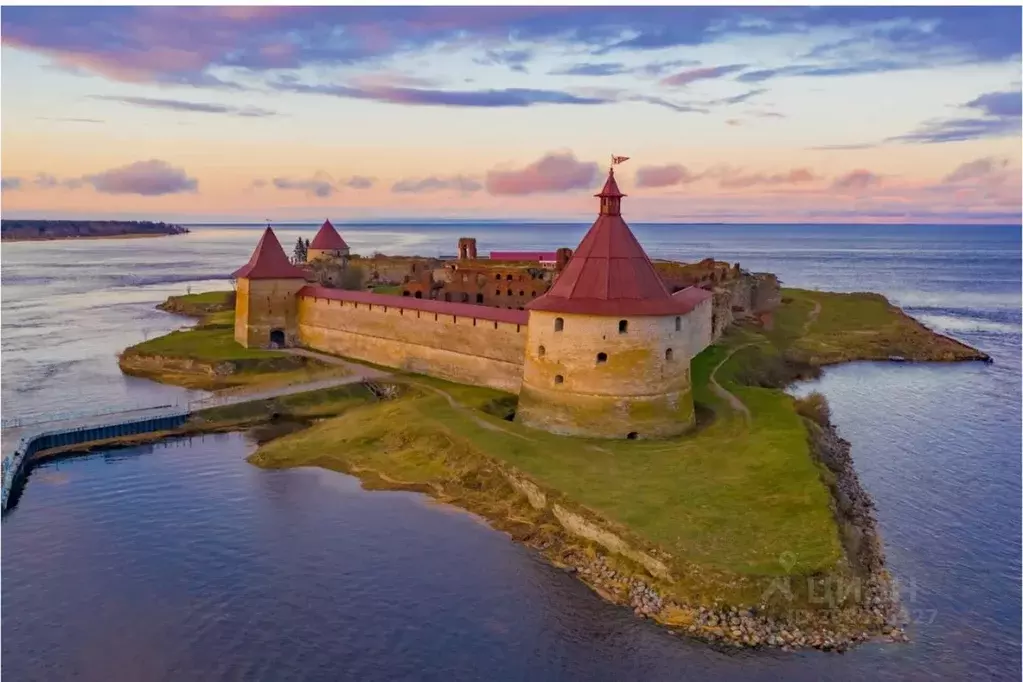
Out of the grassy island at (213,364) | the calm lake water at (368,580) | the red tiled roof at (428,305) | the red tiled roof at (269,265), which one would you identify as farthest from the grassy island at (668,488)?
the red tiled roof at (269,265)


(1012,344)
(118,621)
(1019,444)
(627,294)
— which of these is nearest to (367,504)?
(118,621)

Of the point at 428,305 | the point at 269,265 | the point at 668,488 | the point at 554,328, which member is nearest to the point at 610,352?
the point at 554,328

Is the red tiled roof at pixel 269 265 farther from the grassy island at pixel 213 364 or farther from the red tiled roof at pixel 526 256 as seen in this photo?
the red tiled roof at pixel 526 256

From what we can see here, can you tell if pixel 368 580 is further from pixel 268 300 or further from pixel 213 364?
pixel 268 300

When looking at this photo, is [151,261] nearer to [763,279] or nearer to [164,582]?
[763,279]

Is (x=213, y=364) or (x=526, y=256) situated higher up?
(x=526, y=256)
